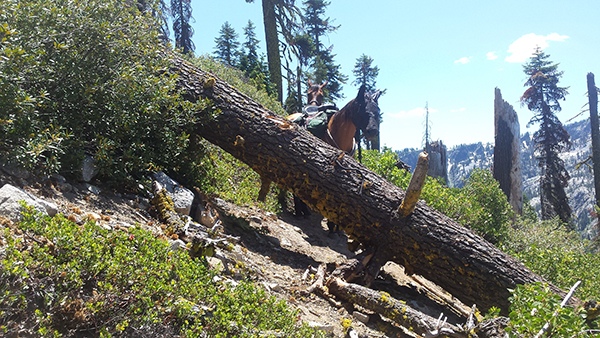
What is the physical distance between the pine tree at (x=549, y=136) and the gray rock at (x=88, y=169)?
22513mm

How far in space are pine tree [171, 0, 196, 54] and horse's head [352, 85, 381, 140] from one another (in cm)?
1959

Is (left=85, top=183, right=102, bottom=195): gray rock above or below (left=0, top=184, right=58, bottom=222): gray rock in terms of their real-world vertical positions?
above

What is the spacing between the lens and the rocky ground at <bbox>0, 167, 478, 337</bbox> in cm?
366

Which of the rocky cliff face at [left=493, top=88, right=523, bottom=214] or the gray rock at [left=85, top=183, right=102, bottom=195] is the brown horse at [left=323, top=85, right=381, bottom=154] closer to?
the gray rock at [left=85, top=183, right=102, bottom=195]

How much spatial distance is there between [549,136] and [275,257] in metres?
21.9

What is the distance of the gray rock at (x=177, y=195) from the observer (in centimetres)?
487

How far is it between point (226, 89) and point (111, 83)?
2.24 meters

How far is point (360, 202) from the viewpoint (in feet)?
17.2

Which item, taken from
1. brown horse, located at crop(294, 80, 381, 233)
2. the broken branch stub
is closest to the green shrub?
brown horse, located at crop(294, 80, 381, 233)

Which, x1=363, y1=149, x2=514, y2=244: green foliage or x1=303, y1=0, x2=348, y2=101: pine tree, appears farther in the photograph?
x1=303, y1=0, x2=348, y2=101: pine tree

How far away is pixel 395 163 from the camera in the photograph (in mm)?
9875

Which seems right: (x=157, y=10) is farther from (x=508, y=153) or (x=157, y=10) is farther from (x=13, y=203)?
(x=508, y=153)

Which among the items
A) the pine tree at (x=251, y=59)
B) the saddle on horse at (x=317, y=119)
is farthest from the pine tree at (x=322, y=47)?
the saddle on horse at (x=317, y=119)

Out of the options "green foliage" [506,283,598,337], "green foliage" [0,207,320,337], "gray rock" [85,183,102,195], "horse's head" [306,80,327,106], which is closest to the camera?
"green foliage" [0,207,320,337]
